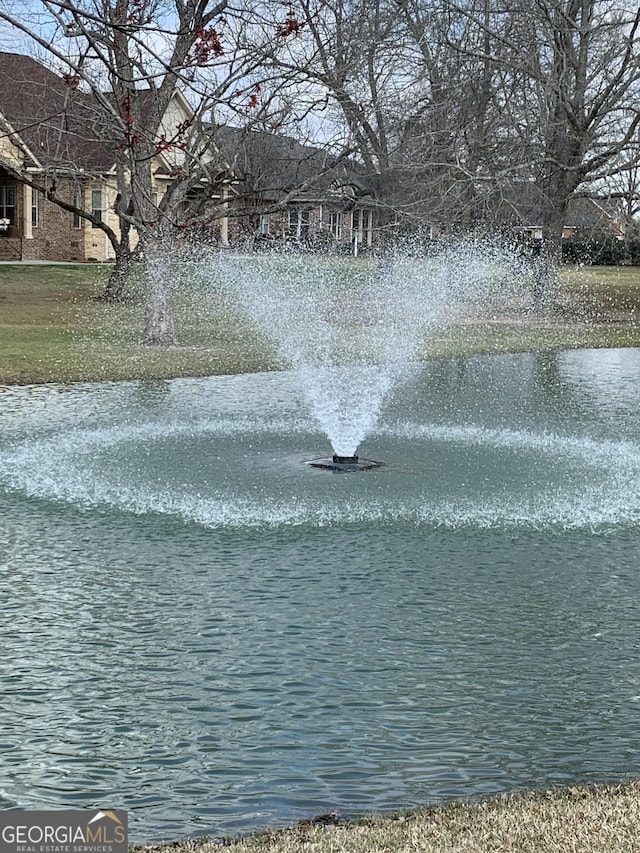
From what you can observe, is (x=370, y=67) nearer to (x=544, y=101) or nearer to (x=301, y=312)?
(x=544, y=101)

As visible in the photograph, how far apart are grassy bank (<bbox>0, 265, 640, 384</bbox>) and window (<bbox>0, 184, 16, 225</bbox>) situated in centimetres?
331

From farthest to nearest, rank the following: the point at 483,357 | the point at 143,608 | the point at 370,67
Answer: the point at 370,67
the point at 483,357
the point at 143,608

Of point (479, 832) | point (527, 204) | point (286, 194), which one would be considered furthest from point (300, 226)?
point (479, 832)

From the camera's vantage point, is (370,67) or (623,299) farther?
(623,299)

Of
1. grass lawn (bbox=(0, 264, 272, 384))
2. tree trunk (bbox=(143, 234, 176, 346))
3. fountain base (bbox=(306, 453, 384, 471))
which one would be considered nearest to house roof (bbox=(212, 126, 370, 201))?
tree trunk (bbox=(143, 234, 176, 346))

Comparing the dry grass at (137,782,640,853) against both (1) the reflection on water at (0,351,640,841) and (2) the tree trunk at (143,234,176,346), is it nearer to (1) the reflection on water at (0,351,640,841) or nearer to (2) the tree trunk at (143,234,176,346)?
(1) the reflection on water at (0,351,640,841)

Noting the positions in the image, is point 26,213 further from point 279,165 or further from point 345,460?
point 345,460

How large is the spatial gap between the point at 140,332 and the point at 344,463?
13.1m

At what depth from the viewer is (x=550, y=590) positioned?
7.16m

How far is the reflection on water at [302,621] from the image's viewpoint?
4.62m

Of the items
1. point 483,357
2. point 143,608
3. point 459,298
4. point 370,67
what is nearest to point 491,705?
point 143,608

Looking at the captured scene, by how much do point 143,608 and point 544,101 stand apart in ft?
73.1

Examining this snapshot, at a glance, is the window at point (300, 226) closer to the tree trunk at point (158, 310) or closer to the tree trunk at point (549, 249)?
the tree trunk at point (549, 249)

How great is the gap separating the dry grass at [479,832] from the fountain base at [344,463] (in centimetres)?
621
